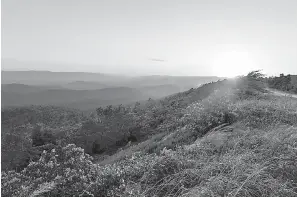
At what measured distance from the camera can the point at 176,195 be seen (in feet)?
12.1

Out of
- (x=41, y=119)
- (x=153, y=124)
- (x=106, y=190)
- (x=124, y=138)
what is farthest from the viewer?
(x=41, y=119)

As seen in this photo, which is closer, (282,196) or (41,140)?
(282,196)

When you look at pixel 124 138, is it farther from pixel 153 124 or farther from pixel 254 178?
pixel 254 178

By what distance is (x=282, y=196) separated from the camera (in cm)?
343

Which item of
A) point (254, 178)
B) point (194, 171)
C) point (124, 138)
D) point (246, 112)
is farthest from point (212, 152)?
point (124, 138)

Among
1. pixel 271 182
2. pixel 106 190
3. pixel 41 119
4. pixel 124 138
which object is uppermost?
pixel 271 182

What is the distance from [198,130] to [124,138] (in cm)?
936

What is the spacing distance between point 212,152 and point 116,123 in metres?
17.0

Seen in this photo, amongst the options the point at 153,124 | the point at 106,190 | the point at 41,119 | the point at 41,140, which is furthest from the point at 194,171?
the point at 41,119

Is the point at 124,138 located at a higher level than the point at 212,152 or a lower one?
lower

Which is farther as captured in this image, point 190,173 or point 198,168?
point 198,168

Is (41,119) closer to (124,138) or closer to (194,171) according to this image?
(124,138)

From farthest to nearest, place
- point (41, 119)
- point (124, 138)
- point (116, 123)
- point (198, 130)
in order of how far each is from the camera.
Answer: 1. point (41, 119)
2. point (116, 123)
3. point (124, 138)
4. point (198, 130)

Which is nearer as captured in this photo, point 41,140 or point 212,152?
point 212,152
